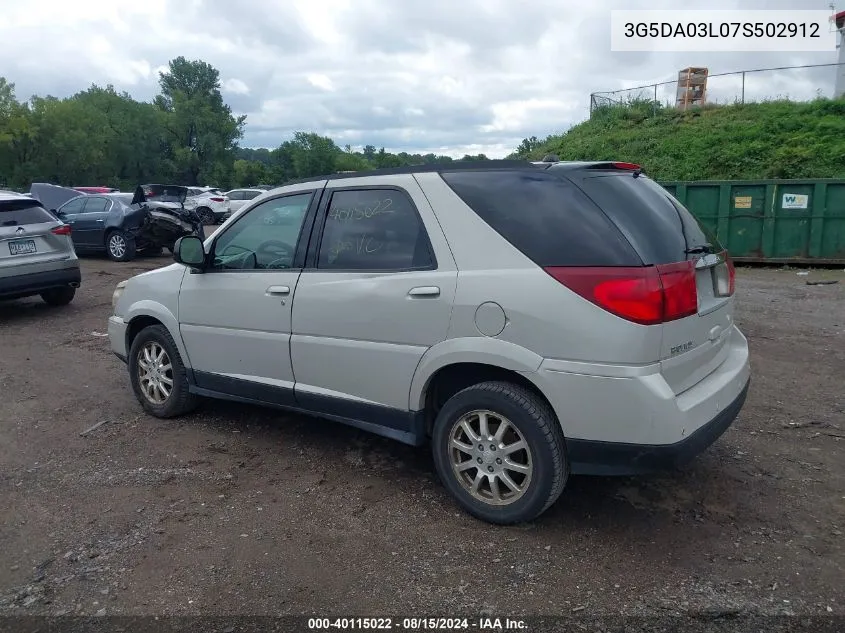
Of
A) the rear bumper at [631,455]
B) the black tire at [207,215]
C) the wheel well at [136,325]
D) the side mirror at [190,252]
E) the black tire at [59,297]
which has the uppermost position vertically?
the side mirror at [190,252]

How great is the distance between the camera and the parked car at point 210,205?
27.3 meters

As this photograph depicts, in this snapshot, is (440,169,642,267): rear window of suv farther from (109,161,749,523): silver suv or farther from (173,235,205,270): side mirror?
(173,235,205,270): side mirror

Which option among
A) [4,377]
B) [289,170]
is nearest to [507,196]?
[4,377]

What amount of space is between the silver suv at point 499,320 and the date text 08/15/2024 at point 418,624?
0.68 metres

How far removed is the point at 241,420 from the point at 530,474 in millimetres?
2632

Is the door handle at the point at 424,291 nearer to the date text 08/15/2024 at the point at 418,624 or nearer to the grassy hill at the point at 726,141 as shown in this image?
the date text 08/15/2024 at the point at 418,624

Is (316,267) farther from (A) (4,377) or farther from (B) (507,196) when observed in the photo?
(A) (4,377)

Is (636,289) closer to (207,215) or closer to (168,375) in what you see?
(168,375)

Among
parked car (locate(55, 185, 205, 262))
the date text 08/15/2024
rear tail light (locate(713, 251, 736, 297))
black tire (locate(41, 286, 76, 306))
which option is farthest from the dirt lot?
parked car (locate(55, 185, 205, 262))

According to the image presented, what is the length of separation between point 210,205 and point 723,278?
26.8 meters

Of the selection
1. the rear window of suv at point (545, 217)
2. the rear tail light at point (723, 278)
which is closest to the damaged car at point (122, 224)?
the rear window of suv at point (545, 217)

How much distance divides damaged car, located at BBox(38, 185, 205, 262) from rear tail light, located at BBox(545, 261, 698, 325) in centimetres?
1329

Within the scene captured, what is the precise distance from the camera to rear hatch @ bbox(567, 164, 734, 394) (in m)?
3.03

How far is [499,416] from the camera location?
3.27 metres
